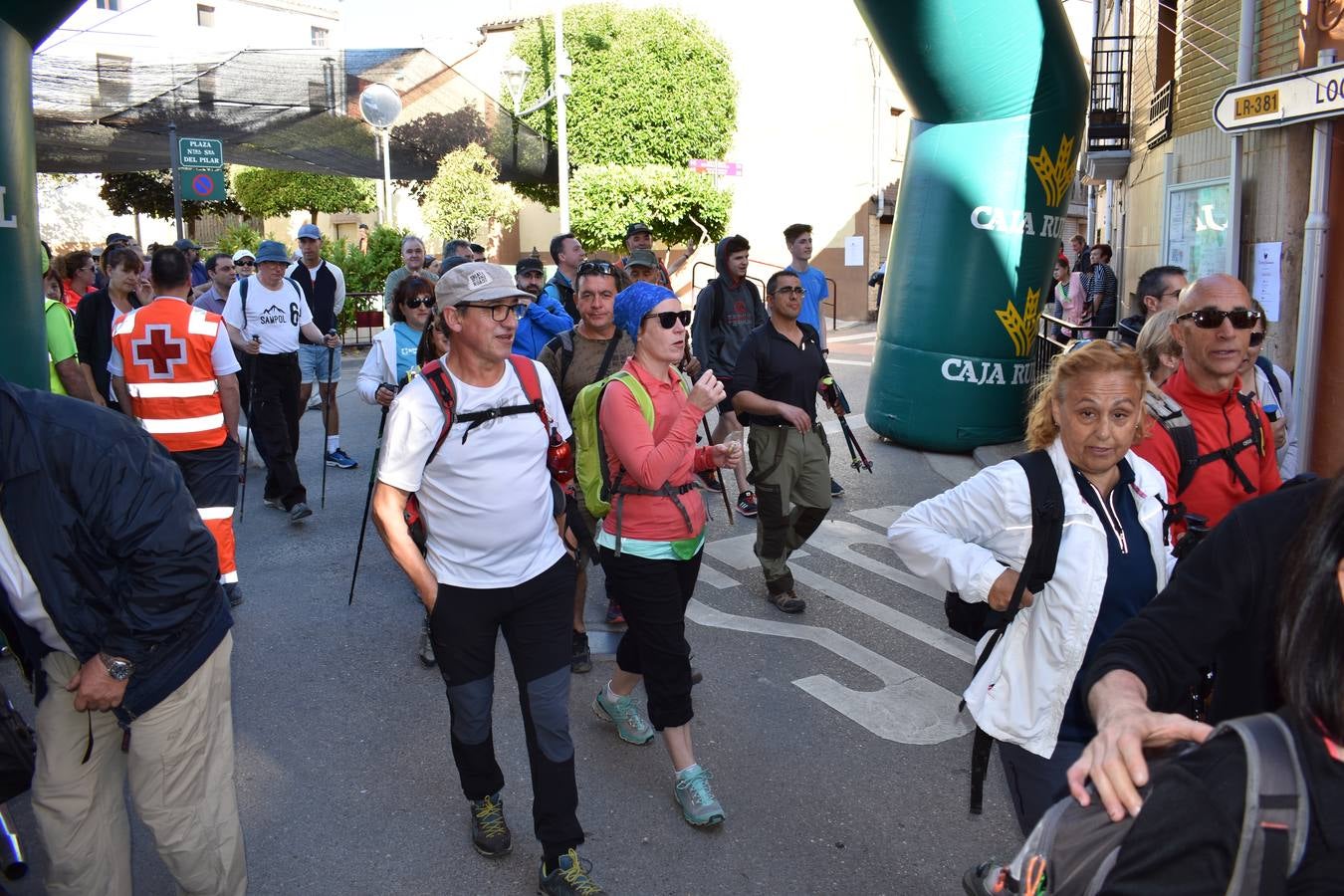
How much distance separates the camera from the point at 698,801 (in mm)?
3615

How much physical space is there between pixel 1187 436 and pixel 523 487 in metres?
1.92

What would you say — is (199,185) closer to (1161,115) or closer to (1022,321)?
(1022,321)

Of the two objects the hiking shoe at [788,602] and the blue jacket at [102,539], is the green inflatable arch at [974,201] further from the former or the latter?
the blue jacket at [102,539]

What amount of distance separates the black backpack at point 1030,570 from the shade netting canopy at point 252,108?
47.0 ft

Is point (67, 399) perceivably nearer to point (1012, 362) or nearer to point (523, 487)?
point (523, 487)

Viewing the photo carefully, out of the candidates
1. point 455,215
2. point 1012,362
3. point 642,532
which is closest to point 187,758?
point 642,532

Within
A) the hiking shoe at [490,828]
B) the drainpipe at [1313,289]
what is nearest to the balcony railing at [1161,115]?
the drainpipe at [1313,289]

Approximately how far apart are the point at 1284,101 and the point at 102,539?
779 centimetres

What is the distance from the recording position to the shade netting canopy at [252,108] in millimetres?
15195

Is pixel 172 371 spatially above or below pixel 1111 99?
below

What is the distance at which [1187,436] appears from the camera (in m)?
3.03

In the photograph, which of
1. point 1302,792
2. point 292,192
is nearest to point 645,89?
point 292,192

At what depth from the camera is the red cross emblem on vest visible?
554 centimetres

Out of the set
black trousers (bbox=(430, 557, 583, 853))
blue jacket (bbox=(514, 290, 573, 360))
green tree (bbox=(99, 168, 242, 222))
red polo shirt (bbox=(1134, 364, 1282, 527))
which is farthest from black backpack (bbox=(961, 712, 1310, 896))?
green tree (bbox=(99, 168, 242, 222))
